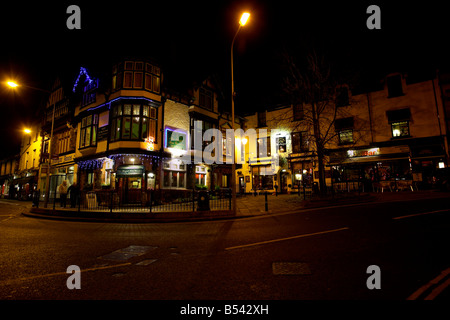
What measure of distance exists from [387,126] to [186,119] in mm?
21130

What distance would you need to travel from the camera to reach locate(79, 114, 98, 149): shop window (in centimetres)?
2104

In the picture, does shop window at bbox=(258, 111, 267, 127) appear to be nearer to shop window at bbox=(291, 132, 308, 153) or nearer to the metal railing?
shop window at bbox=(291, 132, 308, 153)

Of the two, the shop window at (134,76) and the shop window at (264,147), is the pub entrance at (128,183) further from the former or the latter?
the shop window at (264,147)

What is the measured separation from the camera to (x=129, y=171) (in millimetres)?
18234

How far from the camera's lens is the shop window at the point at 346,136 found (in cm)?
2516

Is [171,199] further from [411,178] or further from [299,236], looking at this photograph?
[411,178]

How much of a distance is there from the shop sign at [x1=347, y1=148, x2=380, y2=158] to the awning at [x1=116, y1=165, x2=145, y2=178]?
71.5ft

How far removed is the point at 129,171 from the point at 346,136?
23331 millimetres

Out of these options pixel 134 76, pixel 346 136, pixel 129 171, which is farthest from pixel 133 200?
pixel 346 136

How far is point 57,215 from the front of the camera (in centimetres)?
1349

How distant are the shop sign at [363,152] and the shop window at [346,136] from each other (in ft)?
4.24

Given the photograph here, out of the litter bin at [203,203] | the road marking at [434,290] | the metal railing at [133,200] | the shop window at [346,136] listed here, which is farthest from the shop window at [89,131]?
the shop window at [346,136]

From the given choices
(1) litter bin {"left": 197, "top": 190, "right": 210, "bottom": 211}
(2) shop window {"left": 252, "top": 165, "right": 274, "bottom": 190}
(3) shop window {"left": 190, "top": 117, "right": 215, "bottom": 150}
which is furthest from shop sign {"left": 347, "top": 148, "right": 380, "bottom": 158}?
(1) litter bin {"left": 197, "top": 190, "right": 210, "bottom": 211}
